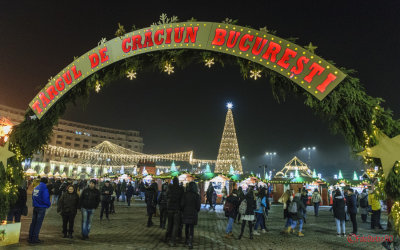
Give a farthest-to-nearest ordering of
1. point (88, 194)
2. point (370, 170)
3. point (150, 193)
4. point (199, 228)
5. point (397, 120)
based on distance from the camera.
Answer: point (150, 193), point (199, 228), point (88, 194), point (370, 170), point (397, 120)

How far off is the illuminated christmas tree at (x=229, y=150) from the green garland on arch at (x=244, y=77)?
28757 mm

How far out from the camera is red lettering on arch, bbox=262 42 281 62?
7.09 meters

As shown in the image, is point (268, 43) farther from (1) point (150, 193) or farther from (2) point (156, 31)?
(1) point (150, 193)

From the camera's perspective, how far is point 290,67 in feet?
22.9

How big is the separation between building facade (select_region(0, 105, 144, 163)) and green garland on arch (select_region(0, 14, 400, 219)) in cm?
9750

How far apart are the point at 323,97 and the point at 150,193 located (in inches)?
350

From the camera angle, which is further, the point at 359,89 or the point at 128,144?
the point at 128,144

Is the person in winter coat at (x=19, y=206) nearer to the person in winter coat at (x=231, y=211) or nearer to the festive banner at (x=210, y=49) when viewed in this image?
the festive banner at (x=210, y=49)

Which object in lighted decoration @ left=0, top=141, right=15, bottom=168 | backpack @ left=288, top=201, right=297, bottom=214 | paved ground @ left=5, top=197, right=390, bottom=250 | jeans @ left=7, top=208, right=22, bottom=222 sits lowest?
paved ground @ left=5, top=197, right=390, bottom=250

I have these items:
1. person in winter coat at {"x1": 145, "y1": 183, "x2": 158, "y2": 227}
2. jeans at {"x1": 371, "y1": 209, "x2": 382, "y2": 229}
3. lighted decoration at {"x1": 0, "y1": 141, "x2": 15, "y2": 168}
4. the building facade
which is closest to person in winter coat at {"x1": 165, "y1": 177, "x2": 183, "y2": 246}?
person in winter coat at {"x1": 145, "y1": 183, "x2": 158, "y2": 227}

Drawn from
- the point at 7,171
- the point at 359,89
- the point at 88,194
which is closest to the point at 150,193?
the point at 88,194

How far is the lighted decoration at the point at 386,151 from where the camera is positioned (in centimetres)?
615

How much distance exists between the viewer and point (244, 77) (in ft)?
26.1

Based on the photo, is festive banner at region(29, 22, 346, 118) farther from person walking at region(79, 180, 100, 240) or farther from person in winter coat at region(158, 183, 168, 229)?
person in winter coat at region(158, 183, 168, 229)
